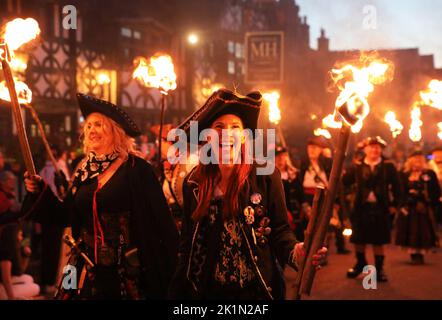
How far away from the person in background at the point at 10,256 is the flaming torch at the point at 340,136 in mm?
5381

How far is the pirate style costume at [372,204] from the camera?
10.2m

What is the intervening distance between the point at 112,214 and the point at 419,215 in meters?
8.63

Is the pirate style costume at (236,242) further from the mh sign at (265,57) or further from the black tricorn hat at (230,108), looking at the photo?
the mh sign at (265,57)

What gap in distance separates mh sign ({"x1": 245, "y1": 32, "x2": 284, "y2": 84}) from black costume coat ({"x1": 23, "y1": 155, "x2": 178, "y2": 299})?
9705mm

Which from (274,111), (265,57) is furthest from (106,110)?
(265,57)

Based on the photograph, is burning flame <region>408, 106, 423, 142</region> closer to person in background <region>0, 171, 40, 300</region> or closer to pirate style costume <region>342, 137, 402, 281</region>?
pirate style costume <region>342, 137, 402, 281</region>

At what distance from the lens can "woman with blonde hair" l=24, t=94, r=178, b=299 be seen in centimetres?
452

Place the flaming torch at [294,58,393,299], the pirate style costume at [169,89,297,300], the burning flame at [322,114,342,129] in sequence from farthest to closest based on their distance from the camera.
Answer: the pirate style costume at [169,89,297,300], the burning flame at [322,114,342,129], the flaming torch at [294,58,393,299]

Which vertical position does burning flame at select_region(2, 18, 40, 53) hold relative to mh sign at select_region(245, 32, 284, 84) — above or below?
below

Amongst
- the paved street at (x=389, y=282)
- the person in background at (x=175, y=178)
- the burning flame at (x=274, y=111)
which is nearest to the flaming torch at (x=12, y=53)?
the person in background at (x=175, y=178)

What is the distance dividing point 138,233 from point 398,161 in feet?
51.4

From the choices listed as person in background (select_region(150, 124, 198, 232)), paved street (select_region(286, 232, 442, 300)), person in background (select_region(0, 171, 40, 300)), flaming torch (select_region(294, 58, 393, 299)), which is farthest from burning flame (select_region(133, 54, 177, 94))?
flaming torch (select_region(294, 58, 393, 299))

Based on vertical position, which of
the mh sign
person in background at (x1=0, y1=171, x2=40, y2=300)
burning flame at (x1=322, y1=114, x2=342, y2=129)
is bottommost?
person in background at (x1=0, y1=171, x2=40, y2=300)
